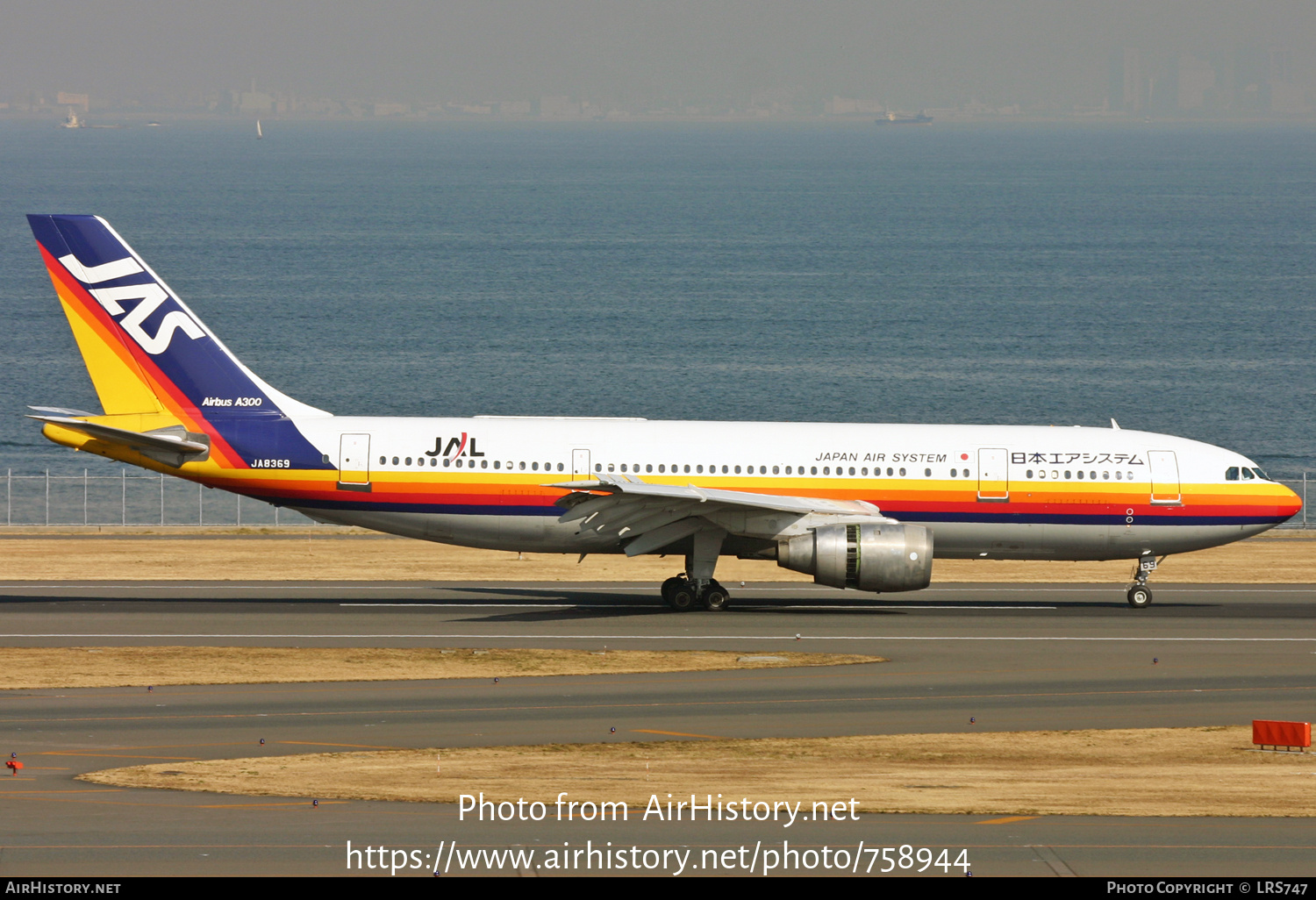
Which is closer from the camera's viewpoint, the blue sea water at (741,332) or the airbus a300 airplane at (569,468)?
the airbus a300 airplane at (569,468)

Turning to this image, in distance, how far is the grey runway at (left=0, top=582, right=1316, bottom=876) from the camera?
19.2 metres

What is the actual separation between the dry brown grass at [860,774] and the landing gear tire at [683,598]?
42.6 ft

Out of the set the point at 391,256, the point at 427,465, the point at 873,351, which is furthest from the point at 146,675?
the point at 391,256

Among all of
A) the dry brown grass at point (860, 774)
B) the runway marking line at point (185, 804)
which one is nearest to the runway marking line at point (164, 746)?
the dry brown grass at point (860, 774)

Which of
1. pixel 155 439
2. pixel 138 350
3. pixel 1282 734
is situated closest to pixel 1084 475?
pixel 1282 734

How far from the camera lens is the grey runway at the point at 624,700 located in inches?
755

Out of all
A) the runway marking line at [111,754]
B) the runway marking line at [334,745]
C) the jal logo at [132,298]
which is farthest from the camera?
the jal logo at [132,298]

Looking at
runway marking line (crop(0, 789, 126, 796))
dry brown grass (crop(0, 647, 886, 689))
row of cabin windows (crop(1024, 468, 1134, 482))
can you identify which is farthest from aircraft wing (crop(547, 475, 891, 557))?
runway marking line (crop(0, 789, 126, 796))

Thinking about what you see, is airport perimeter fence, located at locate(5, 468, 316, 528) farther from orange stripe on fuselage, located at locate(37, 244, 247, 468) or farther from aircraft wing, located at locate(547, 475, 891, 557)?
aircraft wing, located at locate(547, 475, 891, 557)

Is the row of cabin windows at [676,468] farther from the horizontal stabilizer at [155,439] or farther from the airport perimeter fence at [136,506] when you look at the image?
the airport perimeter fence at [136,506]

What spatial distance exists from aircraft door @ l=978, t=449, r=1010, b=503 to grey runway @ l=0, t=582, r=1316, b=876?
2933 mm

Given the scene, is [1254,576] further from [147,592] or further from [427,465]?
[147,592]

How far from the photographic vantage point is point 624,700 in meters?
28.8

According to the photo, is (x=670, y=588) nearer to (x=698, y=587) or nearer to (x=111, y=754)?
(x=698, y=587)
